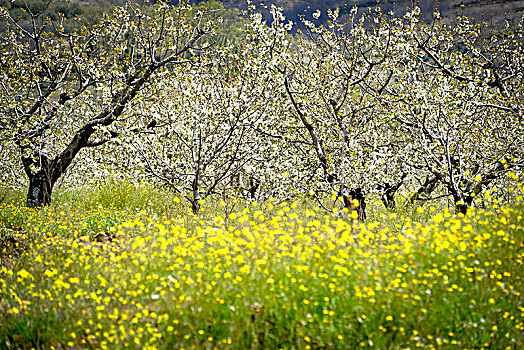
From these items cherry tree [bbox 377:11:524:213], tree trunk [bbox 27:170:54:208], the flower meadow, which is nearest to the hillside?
cherry tree [bbox 377:11:524:213]

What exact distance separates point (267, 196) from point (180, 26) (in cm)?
510

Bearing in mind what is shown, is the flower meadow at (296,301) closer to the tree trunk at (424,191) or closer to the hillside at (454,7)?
the tree trunk at (424,191)

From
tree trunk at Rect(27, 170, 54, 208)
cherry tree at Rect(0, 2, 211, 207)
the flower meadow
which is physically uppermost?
cherry tree at Rect(0, 2, 211, 207)

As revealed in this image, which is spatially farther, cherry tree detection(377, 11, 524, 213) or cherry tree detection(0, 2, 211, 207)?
cherry tree detection(0, 2, 211, 207)

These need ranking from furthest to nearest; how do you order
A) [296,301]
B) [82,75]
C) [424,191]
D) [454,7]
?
[454,7] → [424,191] → [82,75] → [296,301]

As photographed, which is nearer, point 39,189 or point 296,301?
point 296,301

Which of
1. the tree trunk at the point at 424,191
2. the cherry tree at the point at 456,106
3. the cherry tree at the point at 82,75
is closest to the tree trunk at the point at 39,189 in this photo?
the cherry tree at the point at 82,75

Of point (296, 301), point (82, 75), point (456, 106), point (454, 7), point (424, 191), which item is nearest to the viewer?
point (296, 301)

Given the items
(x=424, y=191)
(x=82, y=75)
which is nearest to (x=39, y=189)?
(x=82, y=75)

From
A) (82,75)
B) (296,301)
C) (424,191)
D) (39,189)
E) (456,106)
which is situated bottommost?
(296,301)

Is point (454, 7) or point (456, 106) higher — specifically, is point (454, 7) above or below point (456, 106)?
above

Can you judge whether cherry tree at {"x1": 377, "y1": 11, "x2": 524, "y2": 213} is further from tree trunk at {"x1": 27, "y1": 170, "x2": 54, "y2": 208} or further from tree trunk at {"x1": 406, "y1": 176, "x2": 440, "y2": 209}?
tree trunk at {"x1": 27, "y1": 170, "x2": 54, "y2": 208}

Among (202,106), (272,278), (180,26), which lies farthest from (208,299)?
(180,26)

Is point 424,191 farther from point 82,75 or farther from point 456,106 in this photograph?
point 82,75
